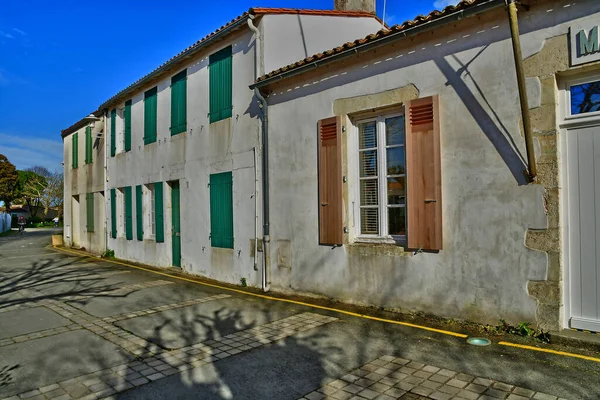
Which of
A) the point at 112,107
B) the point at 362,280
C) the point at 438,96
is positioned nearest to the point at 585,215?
the point at 438,96

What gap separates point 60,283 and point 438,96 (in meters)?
9.26

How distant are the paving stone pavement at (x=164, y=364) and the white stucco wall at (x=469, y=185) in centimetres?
126

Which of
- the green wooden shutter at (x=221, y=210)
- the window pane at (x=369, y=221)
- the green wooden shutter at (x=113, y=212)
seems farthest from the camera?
the green wooden shutter at (x=113, y=212)

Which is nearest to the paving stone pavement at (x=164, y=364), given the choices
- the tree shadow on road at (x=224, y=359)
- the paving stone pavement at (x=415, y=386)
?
the tree shadow on road at (x=224, y=359)

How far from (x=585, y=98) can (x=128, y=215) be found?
12.9 meters

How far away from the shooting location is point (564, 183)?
4598 millimetres

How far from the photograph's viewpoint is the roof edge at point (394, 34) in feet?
16.1

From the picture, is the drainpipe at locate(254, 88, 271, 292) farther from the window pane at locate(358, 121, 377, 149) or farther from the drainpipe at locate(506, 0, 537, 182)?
the drainpipe at locate(506, 0, 537, 182)

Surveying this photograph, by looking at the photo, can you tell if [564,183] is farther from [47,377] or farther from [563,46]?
[47,377]

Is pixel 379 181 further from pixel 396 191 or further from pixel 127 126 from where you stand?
pixel 127 126

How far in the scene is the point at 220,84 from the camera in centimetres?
945

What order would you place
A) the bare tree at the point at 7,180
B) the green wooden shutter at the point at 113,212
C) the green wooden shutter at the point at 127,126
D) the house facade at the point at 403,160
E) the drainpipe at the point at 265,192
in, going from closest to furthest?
the house facade at the point at 403,160
the drainpipe at the point at 265,192
the green wooden shutter at the point at 127,126
the green wooden shutter at the point at 113,212
the bare tree at the point at 7,180

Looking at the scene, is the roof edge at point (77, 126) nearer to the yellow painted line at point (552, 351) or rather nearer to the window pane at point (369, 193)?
the window pane at point (369, 193)

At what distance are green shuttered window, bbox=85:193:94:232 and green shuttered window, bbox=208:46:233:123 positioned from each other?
395 inches
